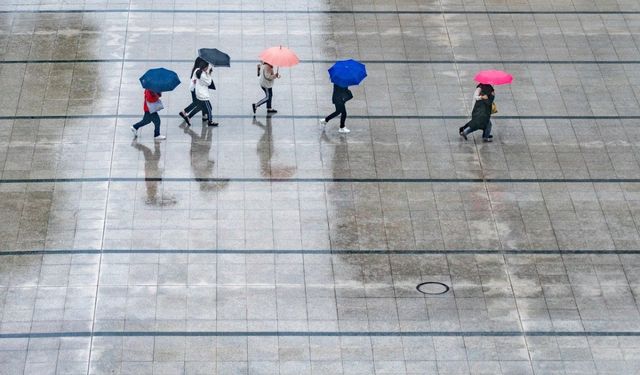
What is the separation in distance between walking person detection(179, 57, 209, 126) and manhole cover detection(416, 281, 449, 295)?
6.00 metres

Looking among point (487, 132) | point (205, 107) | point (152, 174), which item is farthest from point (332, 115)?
point (152, 174)

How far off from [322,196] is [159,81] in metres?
3.54

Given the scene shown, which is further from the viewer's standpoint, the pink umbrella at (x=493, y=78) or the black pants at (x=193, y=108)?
the black pants at (x=193, y=108)

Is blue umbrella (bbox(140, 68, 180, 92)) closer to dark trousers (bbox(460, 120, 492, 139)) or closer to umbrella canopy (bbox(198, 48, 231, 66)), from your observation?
umbrella canopy (bbox(198, 48, 231, 66))

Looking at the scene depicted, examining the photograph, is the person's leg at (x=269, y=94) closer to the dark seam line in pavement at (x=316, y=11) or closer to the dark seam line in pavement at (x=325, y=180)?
the dark seam line in pavement at (x=325, y=180)

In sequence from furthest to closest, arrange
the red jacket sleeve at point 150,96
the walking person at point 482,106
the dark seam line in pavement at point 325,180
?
the walking person at point 482,106
the red jacket sleeve at point 150,96
the dark seam line in pavement at point 325,180

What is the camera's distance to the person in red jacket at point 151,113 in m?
23.2

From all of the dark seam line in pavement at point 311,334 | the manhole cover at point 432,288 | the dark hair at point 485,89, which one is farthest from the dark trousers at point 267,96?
the dark seam line in pavement at point 311,334

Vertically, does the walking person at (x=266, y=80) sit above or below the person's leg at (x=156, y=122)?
above

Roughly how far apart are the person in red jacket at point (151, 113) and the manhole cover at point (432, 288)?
605 centimetres

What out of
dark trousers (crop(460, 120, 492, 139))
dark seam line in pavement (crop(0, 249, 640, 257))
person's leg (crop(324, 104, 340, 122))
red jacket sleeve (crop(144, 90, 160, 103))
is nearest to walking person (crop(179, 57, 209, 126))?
red jacket sleeve (crop(144, 90, 160, 103))

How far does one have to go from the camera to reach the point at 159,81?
2297cm

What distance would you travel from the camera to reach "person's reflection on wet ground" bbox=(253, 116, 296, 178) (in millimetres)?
23062

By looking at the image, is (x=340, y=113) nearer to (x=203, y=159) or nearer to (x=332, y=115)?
(x=332, y=115)
